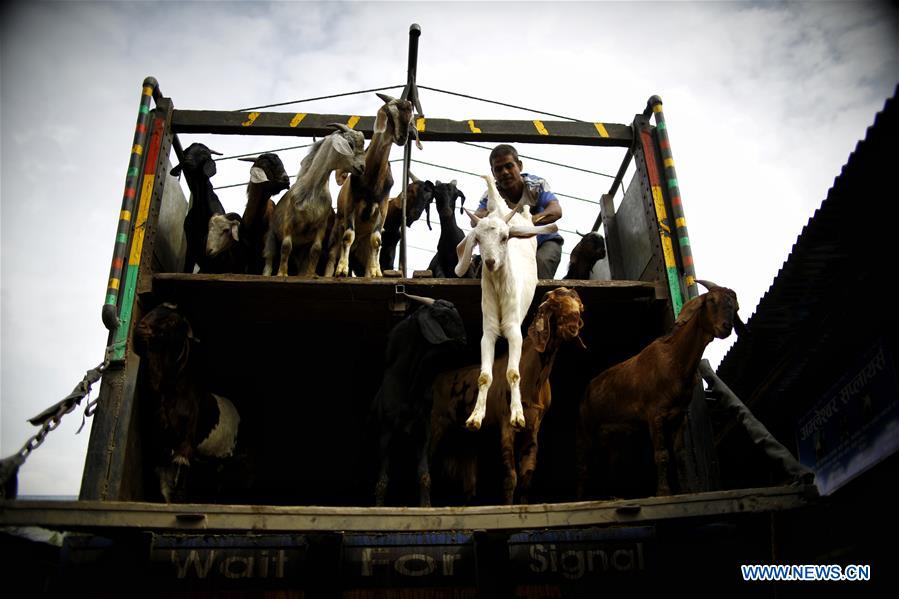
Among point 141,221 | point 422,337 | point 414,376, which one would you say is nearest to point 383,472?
point 414,376

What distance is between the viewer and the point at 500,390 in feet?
27.7

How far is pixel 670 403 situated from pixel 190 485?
226 inches

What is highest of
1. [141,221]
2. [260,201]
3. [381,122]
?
[381,122]

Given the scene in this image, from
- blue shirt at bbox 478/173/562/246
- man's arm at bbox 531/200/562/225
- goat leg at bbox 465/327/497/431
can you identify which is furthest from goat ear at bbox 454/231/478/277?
blue shirt at bbox 478/173/562/246

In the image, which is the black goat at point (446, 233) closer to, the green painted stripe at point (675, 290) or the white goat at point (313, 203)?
the white goat at point (313, 203)

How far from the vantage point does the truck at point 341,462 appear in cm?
653

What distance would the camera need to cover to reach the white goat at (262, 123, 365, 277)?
9414mm

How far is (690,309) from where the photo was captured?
815 centimetres

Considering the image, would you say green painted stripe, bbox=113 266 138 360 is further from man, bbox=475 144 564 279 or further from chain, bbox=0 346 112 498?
man, bbox=475 144 564 279

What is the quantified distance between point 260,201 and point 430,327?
10.6 feet

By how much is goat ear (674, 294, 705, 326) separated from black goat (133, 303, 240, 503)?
525 cm

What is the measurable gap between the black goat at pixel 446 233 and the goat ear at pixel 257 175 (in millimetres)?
2279

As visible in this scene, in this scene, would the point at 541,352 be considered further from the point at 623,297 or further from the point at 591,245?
the point at 591,245

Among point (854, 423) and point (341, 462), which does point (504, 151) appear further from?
point (854, 423)
